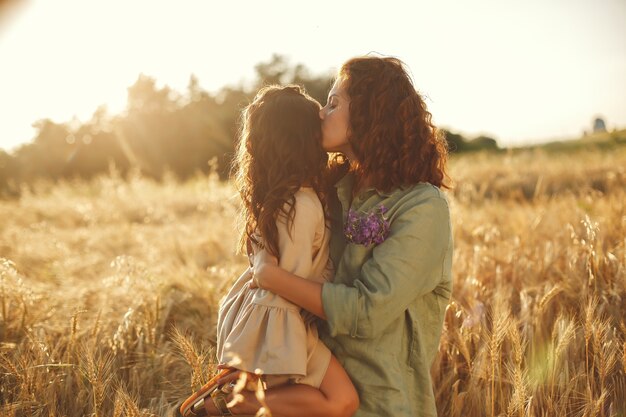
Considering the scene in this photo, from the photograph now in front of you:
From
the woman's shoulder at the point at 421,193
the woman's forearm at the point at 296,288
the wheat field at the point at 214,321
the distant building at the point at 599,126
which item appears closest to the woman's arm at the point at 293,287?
the woman's forearm at the point at 296,288

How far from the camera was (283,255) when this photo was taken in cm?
210

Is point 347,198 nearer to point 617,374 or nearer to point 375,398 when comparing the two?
point 375,398

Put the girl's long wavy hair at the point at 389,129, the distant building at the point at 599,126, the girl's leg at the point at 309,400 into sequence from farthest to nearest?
the distant building at the point at 599,126 < the girl's long wavy hair at the point at 389,129 < the girl's leg at the point at 309,400

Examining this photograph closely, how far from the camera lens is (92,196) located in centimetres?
1158

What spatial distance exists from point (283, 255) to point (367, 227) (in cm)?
35

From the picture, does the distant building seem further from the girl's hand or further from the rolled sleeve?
the girl's hand

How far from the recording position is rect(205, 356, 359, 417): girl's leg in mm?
1986

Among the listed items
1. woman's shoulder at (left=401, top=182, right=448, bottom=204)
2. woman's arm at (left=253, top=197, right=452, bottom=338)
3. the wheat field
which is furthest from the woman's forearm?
Answer: woman's shoulder at (left=401, top=182, right=448, bottom=204)

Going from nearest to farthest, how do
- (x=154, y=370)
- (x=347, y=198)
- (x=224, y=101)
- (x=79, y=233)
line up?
(x=347, y=198) → (x=154, y=370) → (x=79, y=233) → (x=224, y=101)

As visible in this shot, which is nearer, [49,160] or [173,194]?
[173,194]

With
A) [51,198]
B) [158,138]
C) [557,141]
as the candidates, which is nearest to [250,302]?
[51,198]

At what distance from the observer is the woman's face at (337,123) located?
2359mm

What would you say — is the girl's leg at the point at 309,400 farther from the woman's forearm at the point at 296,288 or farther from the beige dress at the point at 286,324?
the woman's forearm at the point at 296,288

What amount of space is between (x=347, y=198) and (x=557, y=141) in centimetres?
2315
